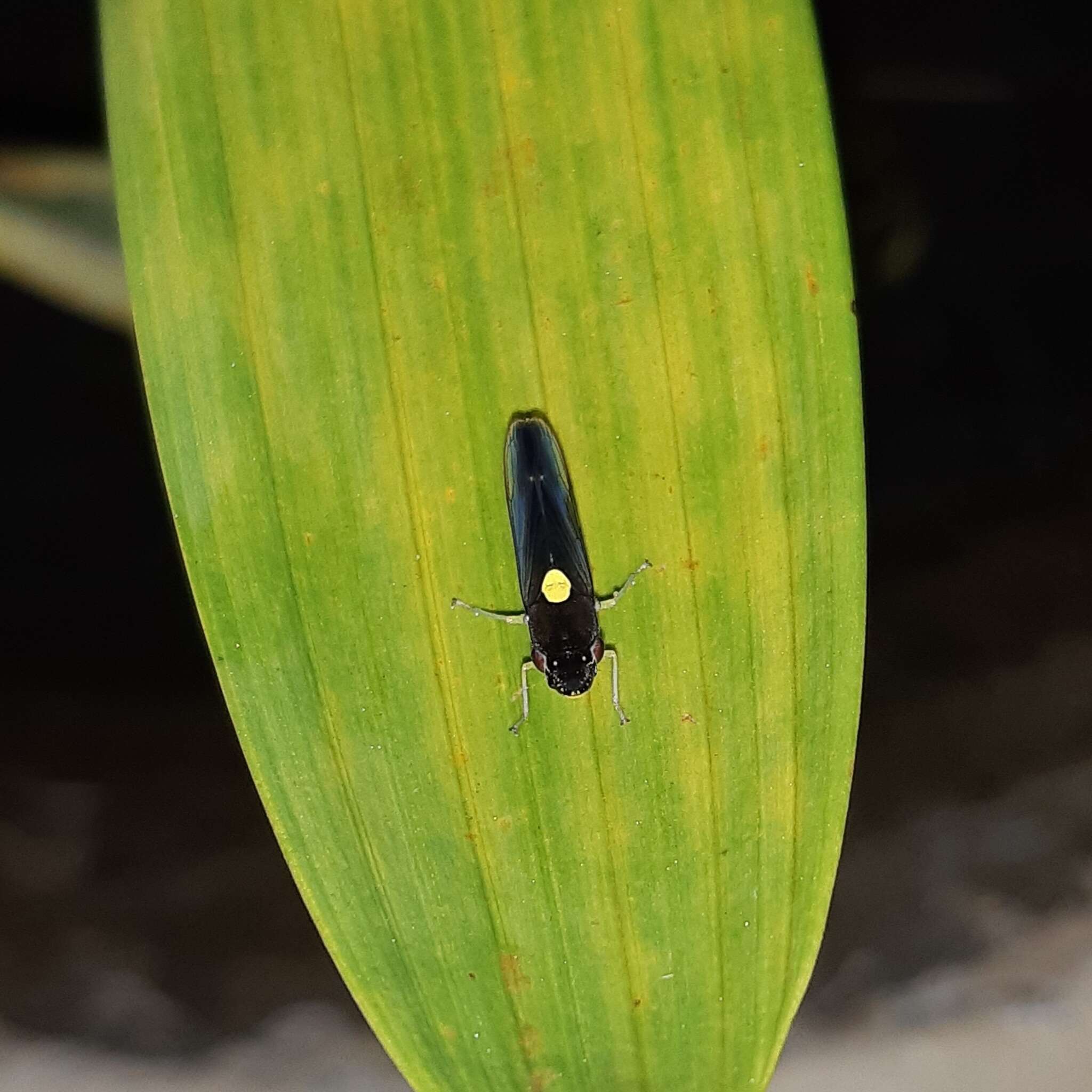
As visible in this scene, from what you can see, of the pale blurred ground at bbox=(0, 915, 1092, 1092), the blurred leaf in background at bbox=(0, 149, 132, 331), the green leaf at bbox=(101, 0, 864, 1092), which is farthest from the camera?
the pale blurred ground at bbox=(0, 915, 1092, 1092)

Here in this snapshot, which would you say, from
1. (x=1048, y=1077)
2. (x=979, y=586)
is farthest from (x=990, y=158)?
(x=1048, y=1077)

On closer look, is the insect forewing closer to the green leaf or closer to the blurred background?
the green leaf

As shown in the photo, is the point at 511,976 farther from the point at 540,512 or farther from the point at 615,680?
the point at 540,512

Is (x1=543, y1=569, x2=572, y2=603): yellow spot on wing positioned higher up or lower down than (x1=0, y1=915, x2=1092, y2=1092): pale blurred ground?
higher up

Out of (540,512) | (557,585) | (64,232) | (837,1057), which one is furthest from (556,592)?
(837,1057)

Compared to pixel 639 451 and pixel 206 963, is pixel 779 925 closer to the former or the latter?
pixel 639 451

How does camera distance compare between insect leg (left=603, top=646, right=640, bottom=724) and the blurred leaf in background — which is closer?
insect leg (left=603, top=646, right=640, bottom=724)

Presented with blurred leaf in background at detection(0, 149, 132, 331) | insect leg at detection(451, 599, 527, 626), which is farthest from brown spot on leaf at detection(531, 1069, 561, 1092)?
blurred leaf in background at detection(0, 149, 132, 331)
